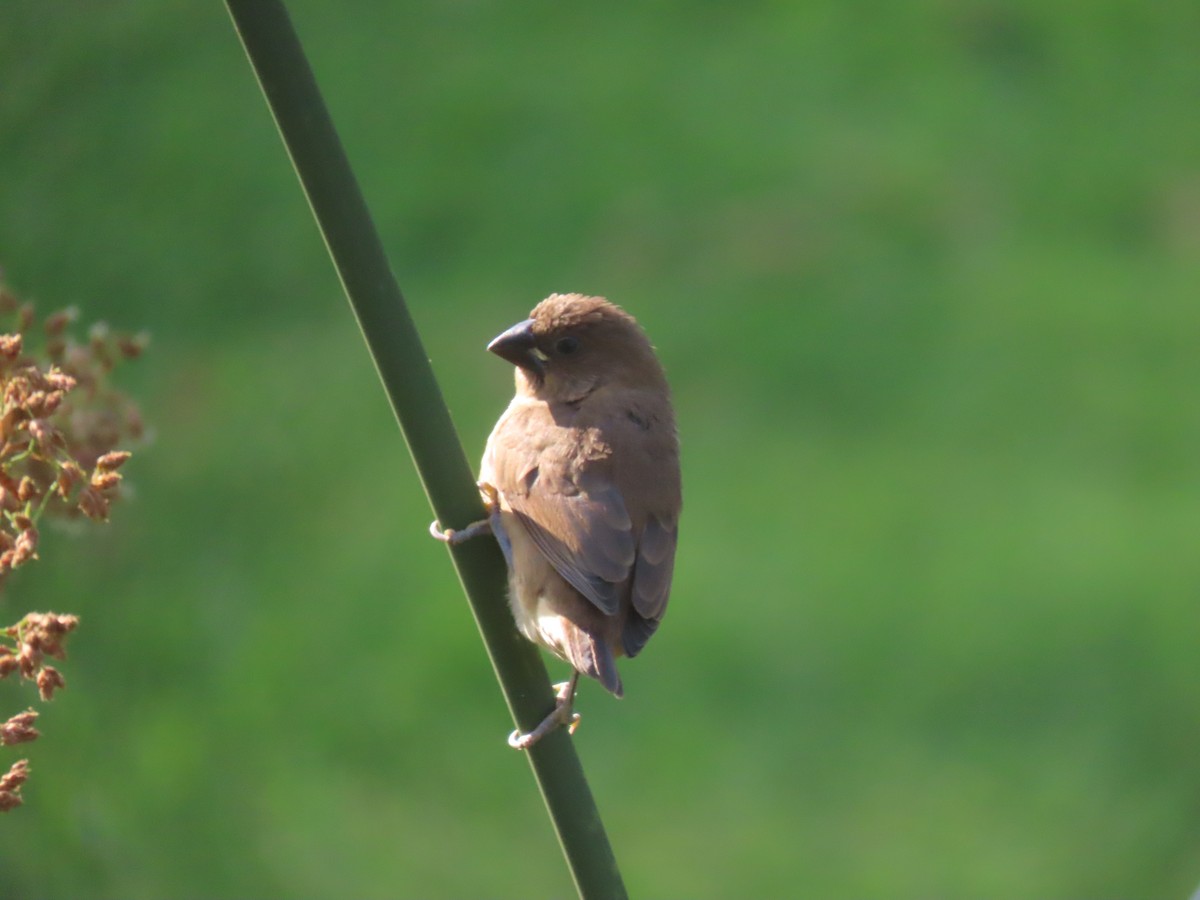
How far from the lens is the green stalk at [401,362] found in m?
1.15

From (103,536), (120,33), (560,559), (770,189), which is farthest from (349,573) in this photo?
(560,559)

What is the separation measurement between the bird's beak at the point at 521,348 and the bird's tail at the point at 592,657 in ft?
1.66

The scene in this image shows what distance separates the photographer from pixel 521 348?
2.37 m

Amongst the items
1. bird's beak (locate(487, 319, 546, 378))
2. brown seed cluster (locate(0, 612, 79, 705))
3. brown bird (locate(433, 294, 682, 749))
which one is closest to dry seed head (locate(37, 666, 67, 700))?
brown seed cluster (locate(0, 612, 79, 705))

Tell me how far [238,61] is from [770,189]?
2.08 metres

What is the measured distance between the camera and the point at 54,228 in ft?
11.5

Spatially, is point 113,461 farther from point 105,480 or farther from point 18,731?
point 18,731

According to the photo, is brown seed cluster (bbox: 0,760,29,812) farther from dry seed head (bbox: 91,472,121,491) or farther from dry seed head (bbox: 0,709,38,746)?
dry seed head (bbox: 91,472,121,491)

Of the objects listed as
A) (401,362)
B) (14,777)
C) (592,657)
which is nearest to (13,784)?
(14,777)

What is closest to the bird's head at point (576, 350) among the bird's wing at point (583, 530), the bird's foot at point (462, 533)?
the bird's wing at point (583, 530)

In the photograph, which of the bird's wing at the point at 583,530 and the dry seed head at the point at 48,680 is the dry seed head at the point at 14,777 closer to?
the dry seed head at the point at 48,680

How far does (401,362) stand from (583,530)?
96 centimetres

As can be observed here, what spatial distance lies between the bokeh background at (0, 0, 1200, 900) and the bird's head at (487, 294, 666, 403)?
149 cm

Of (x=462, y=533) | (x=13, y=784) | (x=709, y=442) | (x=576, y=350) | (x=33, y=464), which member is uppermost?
(x=709, y=442)
